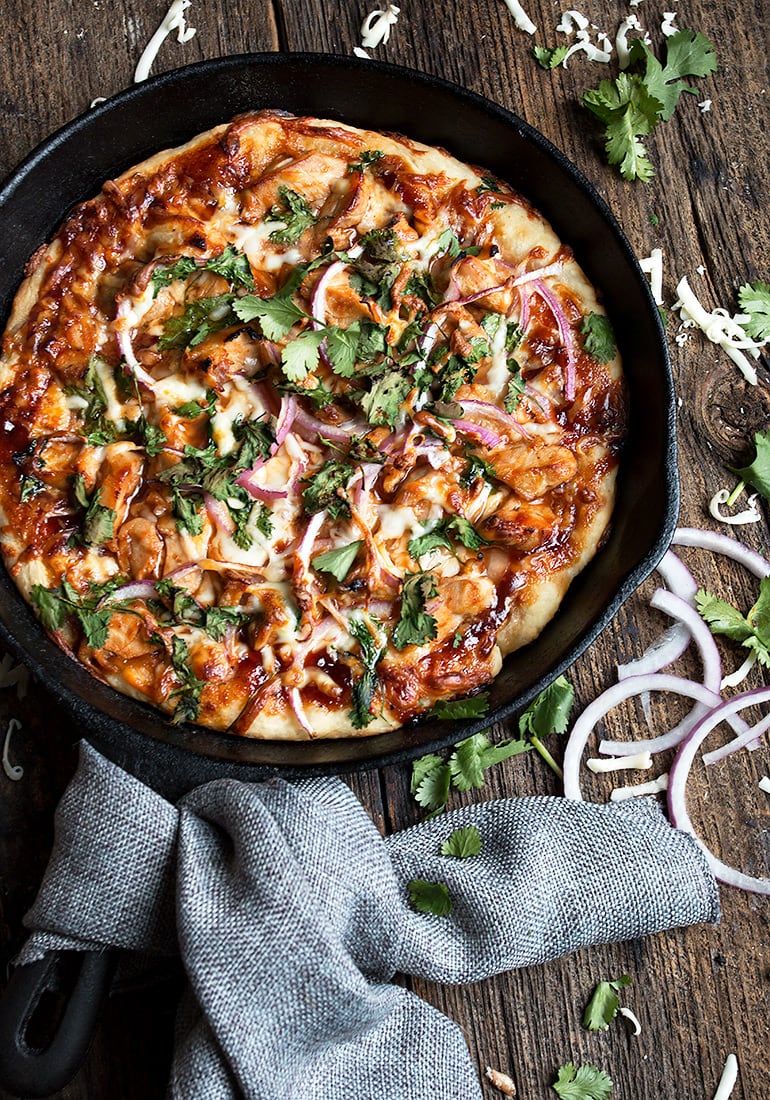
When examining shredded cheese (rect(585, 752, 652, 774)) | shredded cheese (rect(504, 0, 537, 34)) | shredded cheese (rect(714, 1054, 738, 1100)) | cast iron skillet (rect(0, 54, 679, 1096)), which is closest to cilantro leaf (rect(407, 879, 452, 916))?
cast iron skillet (rect(0, 54, 679, 1096))

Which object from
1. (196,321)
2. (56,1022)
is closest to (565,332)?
(196,321)

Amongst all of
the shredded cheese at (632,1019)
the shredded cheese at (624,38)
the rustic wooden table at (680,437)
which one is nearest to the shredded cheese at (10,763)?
the rustic wooden table at (680,437)

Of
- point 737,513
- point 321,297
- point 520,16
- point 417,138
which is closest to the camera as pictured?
point 321,297

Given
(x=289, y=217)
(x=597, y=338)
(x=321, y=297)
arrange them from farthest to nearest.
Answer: (x=597, y=338)
(x=289, y=217)
(x=321, y=297)

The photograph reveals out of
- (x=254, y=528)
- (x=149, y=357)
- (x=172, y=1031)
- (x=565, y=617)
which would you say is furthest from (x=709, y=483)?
(x=172, y=1031)

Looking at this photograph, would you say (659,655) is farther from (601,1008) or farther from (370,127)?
(370,127)

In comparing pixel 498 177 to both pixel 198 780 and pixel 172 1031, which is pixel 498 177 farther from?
pixel 172 1031
